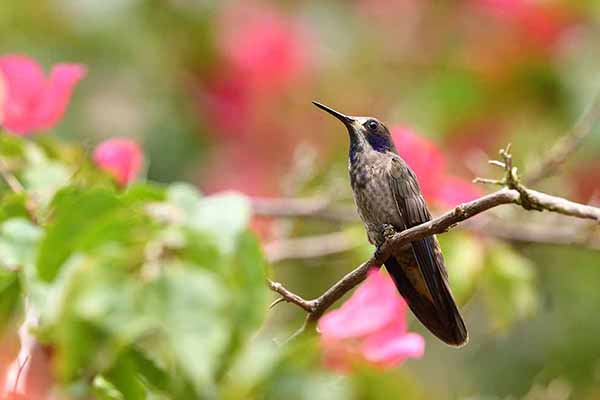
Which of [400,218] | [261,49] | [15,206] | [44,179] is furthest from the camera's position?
[261,49]

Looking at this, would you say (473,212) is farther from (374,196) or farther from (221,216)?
(374,196)

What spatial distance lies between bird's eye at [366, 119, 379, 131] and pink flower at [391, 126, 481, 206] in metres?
0.30

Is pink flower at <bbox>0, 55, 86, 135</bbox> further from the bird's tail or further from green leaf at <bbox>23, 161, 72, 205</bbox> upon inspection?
the bird's tail

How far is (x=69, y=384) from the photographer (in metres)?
1.36

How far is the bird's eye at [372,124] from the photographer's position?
299 cm

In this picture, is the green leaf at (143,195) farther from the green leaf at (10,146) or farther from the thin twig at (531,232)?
the thin twig at (531,232)

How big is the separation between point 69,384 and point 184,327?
0.19 m

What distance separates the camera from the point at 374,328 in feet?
6.82

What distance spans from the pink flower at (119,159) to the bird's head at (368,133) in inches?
22.6

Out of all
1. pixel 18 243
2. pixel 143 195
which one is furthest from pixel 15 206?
pixel 143 195

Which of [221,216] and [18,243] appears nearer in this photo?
[221,216]

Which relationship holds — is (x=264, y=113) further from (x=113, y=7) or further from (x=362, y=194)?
(x=362, y=194)

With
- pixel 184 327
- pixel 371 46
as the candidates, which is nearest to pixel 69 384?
pixel 184 327

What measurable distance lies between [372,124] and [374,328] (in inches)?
40.6
